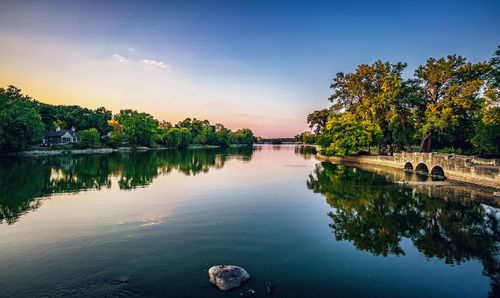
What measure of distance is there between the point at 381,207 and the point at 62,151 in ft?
280

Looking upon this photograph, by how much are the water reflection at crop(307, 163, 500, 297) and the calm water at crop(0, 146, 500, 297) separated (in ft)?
0.30

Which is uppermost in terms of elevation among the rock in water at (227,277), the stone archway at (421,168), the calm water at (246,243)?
the stone archway at (421,168)

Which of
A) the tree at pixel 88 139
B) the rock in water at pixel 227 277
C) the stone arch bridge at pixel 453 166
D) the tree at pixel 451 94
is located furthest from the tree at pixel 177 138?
the rock in water at pixel 227 277

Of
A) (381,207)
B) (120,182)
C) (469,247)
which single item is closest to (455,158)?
(381,207)

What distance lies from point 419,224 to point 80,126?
126867 mm

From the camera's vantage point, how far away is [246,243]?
49.0 feet

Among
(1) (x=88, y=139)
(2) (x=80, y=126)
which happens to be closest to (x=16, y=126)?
(1) (x=88, y=139)

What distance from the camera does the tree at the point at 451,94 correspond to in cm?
4547

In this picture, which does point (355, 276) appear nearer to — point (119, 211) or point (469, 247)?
point (469, 247)

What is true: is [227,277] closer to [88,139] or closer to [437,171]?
[437,171]

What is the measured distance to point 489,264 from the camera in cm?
1291

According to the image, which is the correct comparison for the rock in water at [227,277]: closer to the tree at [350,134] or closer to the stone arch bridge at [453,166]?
the stone arch bridge at [453,166]

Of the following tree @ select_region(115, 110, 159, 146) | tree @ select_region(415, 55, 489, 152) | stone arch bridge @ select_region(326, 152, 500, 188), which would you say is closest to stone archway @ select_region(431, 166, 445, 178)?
stone arch bridge @ select_region(326, 152, 500, 188)

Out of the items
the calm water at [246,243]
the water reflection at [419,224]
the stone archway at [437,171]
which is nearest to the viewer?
the calm water at [246,243]
